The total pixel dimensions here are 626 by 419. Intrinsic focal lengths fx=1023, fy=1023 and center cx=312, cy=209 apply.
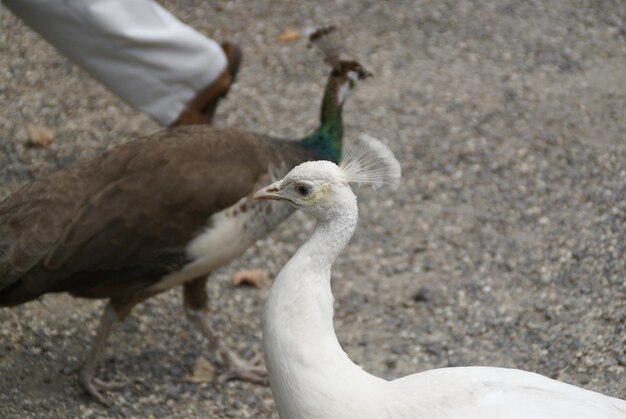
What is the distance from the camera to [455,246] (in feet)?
15.9

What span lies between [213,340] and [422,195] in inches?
60.5

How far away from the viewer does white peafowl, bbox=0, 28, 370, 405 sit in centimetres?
366

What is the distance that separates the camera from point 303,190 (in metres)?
2.82

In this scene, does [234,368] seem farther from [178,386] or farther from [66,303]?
[66,303]

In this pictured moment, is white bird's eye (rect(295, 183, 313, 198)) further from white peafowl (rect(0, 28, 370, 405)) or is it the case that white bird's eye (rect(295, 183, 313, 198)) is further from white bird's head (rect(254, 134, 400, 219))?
white peafowl (rect(0, 28, 370, 405))

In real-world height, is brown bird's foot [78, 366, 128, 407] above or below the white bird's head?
below

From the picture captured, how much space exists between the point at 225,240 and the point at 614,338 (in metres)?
1.56

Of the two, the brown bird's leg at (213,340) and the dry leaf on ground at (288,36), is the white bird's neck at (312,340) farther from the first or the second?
the dry leaf on ground at (288,36)

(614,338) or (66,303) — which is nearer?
(614,338)

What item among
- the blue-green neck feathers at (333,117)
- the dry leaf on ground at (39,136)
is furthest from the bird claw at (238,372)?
the dry leaf on ground at (39,136)

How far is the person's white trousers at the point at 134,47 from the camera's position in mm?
4359

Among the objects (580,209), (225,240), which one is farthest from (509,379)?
(580,209)

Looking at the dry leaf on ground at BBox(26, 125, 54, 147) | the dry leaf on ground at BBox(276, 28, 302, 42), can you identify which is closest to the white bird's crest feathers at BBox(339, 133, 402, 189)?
the dry leaf on ground at BBox(26, 125, 54, 147)

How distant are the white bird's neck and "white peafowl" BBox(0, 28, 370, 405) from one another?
3.24 feet
